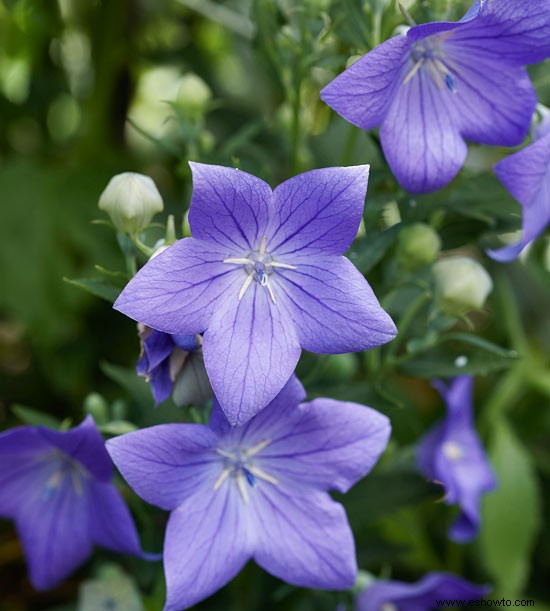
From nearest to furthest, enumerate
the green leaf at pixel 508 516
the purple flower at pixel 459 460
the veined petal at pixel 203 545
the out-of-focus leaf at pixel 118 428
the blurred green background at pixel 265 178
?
the veined petal at pixel 203 545 → the out-of-focus leaf at pixel 118 428 → the blurred green background at pixel 265 178 → the purple flower at pixel 459 460 → the green leaf at pixel 508 516

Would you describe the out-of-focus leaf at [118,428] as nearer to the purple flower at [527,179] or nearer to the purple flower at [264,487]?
the purple flower at [264,487]

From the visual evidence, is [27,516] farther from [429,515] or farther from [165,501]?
[429,515]

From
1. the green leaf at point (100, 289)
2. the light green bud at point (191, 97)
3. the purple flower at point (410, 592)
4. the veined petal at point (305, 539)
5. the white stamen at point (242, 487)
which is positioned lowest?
the purple flower at point (410, 592)

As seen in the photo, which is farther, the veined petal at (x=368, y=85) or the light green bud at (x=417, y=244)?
the light green bud at (x=417, y=244)

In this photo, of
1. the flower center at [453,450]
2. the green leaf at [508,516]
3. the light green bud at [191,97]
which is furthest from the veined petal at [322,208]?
the green leaf at [508,516]

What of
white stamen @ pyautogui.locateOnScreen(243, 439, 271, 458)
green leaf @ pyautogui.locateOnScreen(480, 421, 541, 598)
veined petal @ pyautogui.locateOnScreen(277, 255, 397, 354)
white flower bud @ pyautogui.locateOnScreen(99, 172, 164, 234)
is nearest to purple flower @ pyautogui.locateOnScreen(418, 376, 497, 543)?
green leaf @ pyautogui.locateOnScreen(480, 421, 541, 598)

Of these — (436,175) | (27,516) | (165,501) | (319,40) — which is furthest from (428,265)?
(27,516)
